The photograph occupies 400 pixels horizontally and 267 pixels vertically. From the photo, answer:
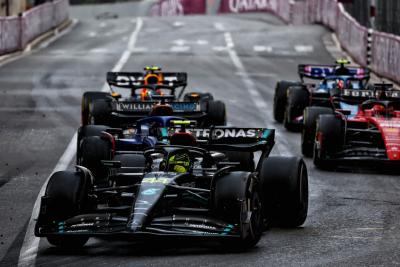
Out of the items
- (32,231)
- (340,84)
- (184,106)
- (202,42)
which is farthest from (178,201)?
(202,42)

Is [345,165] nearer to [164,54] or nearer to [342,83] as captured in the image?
[342,83]

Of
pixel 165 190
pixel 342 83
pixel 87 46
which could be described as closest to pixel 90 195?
pixel 165 190

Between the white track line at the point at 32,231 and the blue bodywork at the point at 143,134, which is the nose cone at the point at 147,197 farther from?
the blue bodywork at the point at 143,134

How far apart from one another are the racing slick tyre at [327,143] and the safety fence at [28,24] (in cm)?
2228

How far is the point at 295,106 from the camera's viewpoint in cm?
2241

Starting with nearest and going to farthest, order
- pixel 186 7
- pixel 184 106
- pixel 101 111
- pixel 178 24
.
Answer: pixel 184 106 < pixel 101 111 < pixel 178 24 < pixel 186 7

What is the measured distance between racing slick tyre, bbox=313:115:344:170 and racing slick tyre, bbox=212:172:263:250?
607 centimetres

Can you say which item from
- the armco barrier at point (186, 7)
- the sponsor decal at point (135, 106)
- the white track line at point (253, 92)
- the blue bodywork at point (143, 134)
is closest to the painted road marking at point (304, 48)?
the white track line at point (253, 92)

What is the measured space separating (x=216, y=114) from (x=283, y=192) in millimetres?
6886

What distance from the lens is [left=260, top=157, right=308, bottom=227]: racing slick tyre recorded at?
12.1 meters

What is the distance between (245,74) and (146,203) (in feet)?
77.7

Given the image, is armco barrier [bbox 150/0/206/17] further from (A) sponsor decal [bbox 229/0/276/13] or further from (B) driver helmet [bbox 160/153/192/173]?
(B) driver helmet [bbox 160/153/192/173]

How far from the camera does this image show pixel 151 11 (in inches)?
3546

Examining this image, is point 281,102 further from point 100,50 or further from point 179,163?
point 100,50
